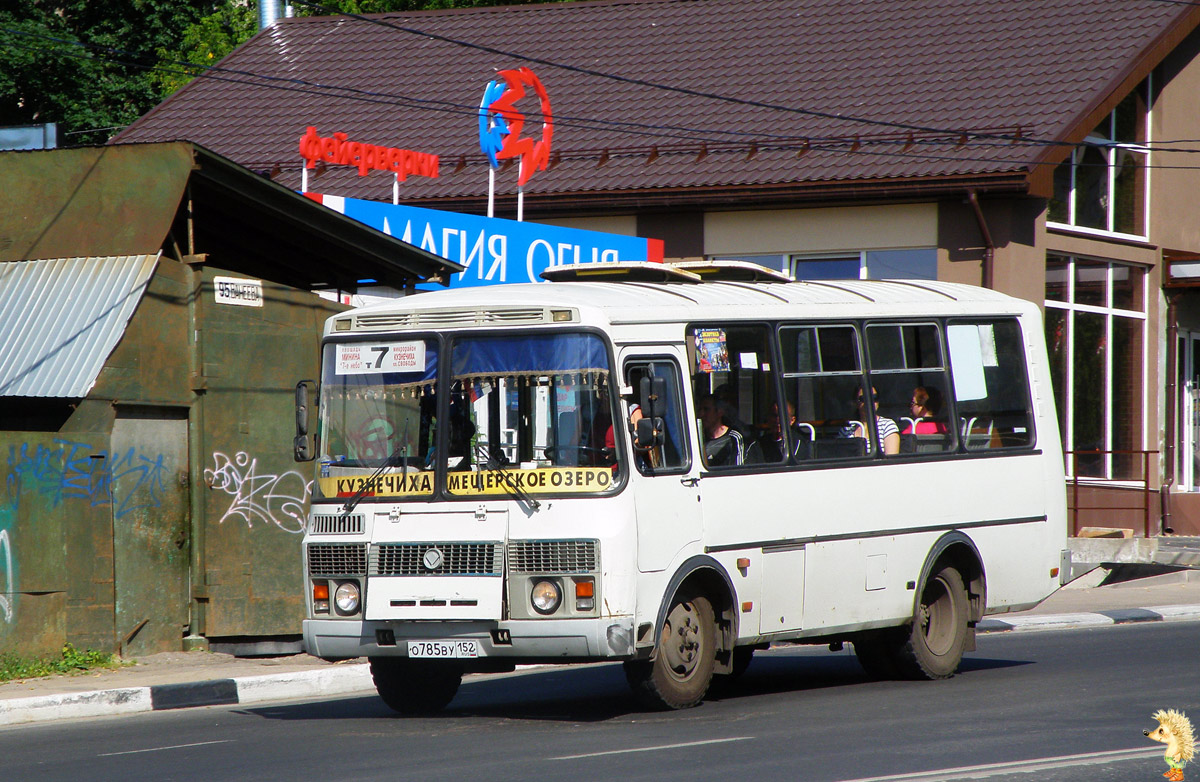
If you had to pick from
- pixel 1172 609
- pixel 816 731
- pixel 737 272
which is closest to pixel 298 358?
pixel 737 272

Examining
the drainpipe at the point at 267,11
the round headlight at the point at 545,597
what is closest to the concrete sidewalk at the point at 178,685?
the round headlight at the point at 545,597

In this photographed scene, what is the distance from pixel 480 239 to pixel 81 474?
7220 millimetres

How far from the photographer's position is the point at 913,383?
469 inches

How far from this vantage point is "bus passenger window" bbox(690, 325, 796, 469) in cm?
1039

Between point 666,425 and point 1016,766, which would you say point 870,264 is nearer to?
point 666,425

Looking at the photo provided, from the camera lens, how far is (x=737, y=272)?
12.3 m

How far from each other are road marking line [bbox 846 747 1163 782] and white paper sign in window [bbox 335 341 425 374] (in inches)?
158

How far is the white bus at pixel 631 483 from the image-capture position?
957cm

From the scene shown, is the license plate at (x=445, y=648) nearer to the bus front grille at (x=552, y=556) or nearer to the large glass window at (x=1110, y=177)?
the bus front grille at (x=552, y=556)

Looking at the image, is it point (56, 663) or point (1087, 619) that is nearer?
point (56, 663)

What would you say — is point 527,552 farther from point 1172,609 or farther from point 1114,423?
point 1114,423

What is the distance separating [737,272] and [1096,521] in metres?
13.6

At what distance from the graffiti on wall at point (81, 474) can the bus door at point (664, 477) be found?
16.1 feet

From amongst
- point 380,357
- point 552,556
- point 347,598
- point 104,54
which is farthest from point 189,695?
point 104,54
